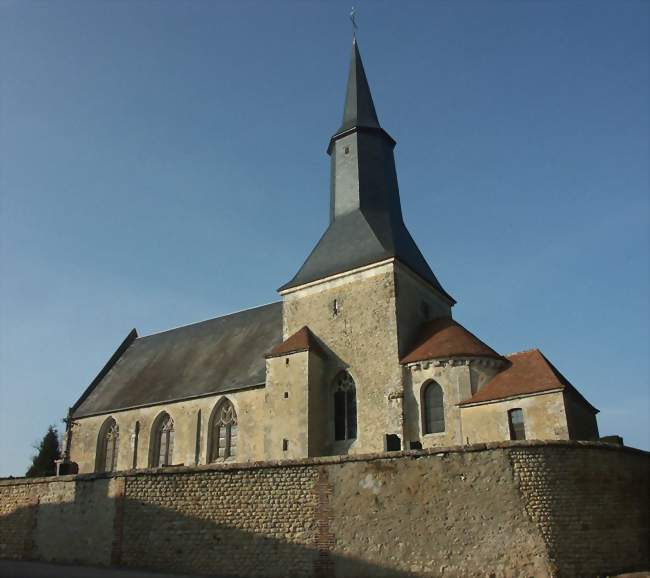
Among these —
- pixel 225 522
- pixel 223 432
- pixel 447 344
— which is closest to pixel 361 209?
pixel 447 344

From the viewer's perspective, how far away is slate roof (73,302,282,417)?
2328 cm

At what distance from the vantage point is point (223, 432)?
22234mm

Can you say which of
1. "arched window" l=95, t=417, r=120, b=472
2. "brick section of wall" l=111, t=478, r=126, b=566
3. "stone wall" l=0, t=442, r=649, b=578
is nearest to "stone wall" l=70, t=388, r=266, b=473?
"arched window" l=95, t=417, r=120, b=472

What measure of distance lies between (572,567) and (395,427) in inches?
318

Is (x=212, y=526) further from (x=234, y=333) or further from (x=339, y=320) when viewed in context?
(x=234, y=333)

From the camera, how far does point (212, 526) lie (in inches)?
486

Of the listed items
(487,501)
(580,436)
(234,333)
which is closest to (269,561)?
(487,501)

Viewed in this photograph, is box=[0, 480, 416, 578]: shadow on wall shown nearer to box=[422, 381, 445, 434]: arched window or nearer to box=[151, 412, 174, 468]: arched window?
box=[422, 381, 445, 434]: arched window

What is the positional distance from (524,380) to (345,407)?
560 cm

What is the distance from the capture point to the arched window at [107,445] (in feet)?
83.8

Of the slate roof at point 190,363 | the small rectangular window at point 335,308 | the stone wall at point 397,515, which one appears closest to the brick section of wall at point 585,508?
the stone wall at point 397,515

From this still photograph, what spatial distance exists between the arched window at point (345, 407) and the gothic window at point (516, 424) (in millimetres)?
4864

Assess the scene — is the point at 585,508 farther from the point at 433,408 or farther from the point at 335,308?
the point at 335,308

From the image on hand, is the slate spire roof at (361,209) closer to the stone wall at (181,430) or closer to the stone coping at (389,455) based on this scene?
the stone wall at (181,430)
